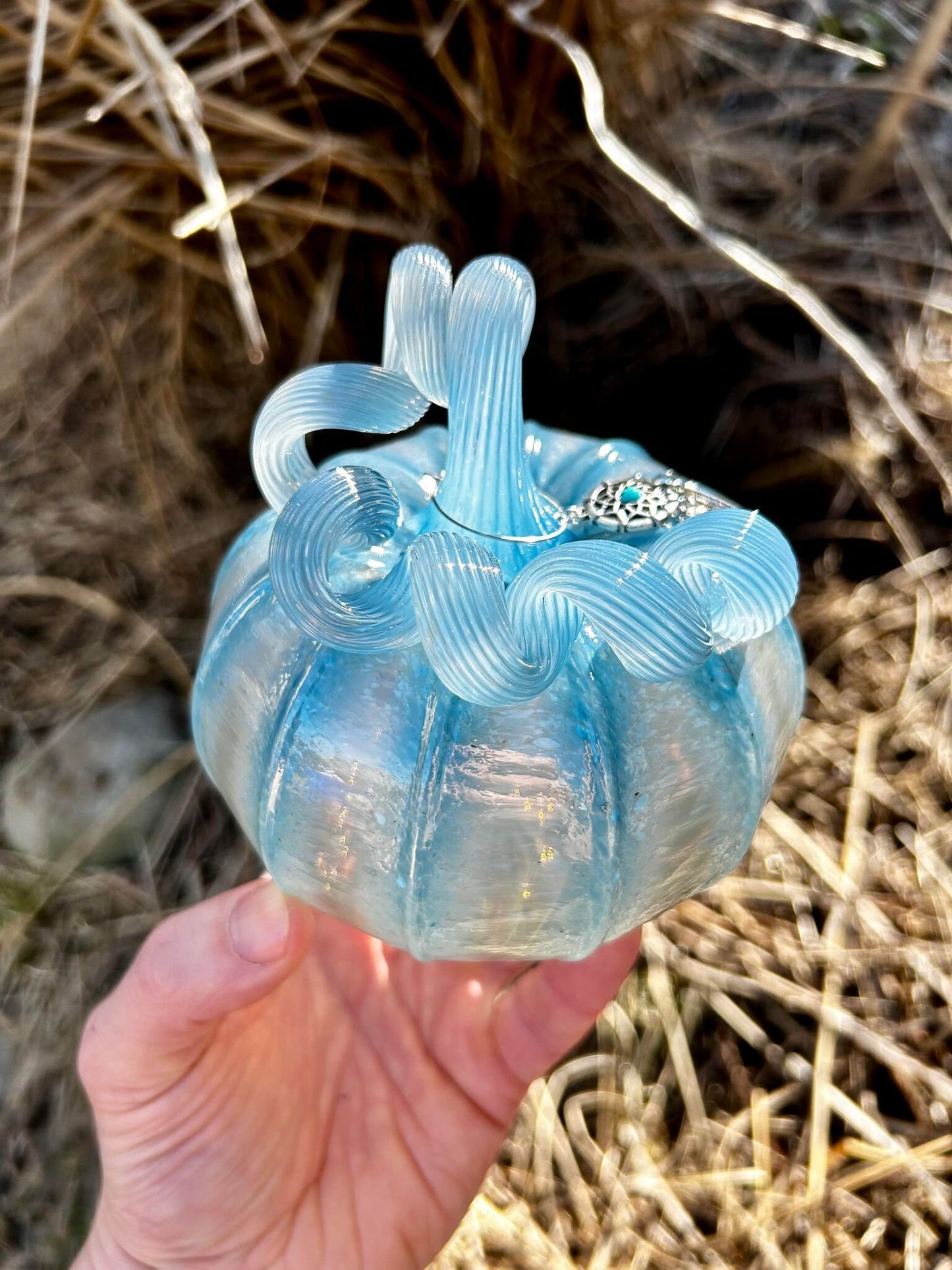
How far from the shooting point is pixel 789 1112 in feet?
3.86

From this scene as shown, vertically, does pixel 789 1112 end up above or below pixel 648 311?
below

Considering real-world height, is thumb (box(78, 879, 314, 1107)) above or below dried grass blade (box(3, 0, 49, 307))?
below

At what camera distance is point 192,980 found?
740mm

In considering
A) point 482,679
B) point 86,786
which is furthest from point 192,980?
point 86,786

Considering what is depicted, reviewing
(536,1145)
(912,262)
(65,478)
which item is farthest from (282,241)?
(536,1145)

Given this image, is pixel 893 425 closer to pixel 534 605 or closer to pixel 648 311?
pixel 648 311

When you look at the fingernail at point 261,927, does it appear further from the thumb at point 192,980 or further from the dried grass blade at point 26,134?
the dried grass blade at point 26,134

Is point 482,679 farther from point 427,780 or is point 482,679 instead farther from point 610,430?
point 610,430

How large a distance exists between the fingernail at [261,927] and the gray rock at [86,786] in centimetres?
61

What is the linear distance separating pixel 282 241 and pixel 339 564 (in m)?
0.71

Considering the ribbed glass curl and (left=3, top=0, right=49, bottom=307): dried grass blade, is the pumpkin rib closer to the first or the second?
the ribbed glass curl

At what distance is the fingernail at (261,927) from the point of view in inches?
28.8

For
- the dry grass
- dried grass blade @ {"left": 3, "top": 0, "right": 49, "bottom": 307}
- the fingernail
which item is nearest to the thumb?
the fingernail

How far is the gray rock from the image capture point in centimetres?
131
